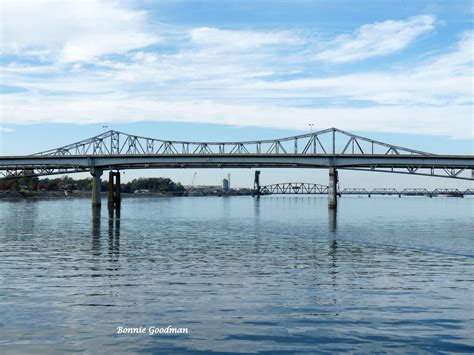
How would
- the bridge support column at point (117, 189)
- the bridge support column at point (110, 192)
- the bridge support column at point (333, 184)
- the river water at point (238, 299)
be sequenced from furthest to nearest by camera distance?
the bridge support column at point (117, 189), the bridge support column at point (110, 192), the bridge support column at point (333, 184), the river water at point (238, 299)

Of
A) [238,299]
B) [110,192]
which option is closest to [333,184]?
[110,192]

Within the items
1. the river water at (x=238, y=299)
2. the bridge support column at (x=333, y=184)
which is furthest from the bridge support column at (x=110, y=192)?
the river water at (x=238, y=299)

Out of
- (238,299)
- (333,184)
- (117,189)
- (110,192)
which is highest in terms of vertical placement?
(333,184)

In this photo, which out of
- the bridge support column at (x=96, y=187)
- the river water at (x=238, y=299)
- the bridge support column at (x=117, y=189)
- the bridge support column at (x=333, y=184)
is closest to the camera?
the river water at (x=238, y=299)

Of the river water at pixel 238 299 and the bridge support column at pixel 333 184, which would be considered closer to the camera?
the river water at pixel 238 299

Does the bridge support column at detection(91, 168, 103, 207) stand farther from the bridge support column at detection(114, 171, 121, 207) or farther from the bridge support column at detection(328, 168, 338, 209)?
the bridge support column at detection(328, 168, 338, 209)

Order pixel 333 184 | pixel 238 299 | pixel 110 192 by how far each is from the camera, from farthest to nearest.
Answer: pixel 110 192
pixel 333 184
pixel 238 299

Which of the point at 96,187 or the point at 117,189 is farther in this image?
the point at 117,189

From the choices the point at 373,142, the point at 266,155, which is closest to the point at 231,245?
the point at 266,155

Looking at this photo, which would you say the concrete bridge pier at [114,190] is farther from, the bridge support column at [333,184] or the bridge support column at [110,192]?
the bridge support column at [333,184]

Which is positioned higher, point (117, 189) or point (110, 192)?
point (117, 189)

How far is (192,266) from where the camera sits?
98.4 feet

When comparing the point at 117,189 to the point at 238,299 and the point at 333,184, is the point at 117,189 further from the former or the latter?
the point at 238,299

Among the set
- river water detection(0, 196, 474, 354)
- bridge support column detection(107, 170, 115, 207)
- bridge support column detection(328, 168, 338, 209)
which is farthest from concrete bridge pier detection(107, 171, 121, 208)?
river water detection(0, 196, 474, 354)
